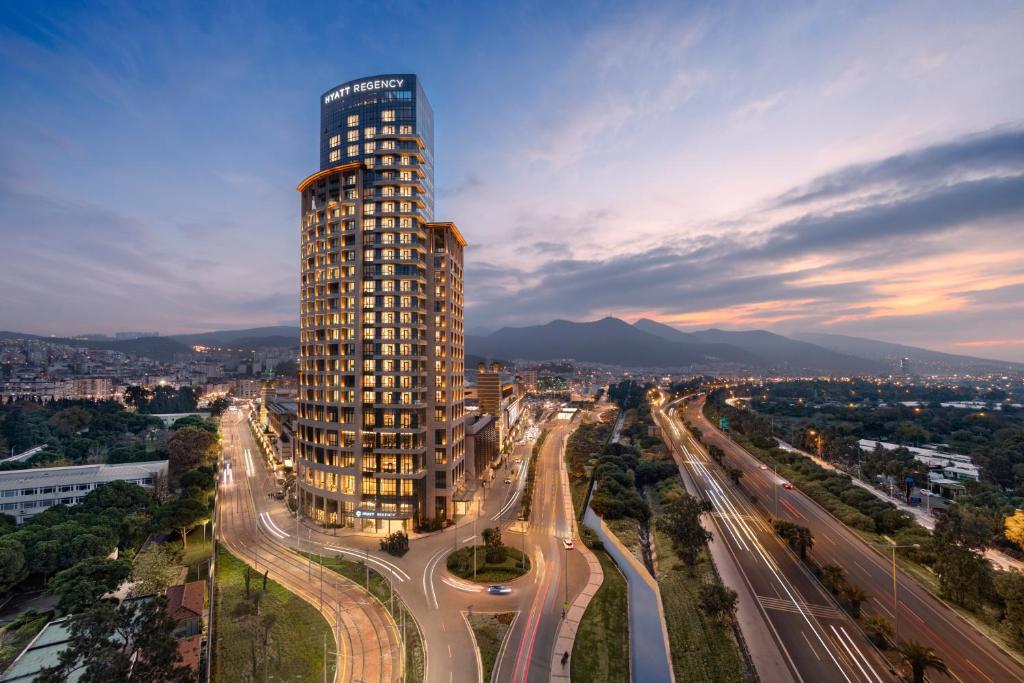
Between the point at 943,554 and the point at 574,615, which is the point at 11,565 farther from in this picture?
the point at 943,554

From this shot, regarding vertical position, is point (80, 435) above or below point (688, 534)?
above

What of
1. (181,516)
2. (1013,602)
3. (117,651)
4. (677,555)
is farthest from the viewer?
(181,516)

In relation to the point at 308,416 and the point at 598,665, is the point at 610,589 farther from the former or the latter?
the point at 308,416

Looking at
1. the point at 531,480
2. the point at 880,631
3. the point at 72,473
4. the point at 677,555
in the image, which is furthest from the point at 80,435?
the point at 880,631

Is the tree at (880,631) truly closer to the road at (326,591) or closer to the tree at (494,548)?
the tree at (494,548)

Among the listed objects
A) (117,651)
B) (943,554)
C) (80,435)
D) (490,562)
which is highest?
(117,651)

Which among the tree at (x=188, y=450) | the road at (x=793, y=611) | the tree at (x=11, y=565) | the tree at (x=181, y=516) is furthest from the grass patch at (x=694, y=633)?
the tree at (x=188, y=450)

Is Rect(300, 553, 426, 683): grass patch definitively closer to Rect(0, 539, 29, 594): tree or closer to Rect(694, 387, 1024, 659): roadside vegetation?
Rect(0, 539, 29, 594): tree

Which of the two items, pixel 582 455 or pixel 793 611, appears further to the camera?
pixel 582 455
